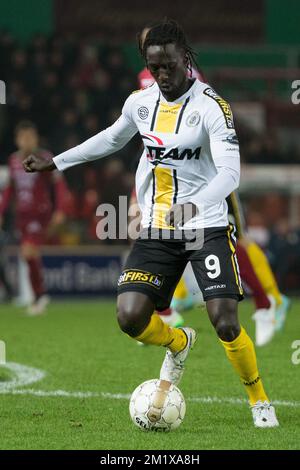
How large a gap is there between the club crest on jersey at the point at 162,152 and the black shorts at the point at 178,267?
15.6 inches

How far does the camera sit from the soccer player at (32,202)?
12.2 m

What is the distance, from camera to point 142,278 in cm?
556

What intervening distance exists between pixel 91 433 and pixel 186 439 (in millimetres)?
479

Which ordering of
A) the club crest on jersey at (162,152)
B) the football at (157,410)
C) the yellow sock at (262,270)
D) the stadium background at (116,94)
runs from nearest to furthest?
the football at (157,410), the club crest on jersey at (162,152), the yellow sock at (262,270), the stadium background at (116,94)

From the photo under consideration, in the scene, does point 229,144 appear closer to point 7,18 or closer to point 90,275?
point 90,275

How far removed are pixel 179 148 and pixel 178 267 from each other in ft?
2.09

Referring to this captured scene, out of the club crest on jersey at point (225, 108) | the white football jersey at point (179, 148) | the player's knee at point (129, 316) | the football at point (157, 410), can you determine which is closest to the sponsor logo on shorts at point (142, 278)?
the player's knee at point (129, 316)

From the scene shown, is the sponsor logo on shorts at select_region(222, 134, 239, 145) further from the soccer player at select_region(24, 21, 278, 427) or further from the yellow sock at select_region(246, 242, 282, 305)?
the yellow sock at select_region(246, 242, 282, 305)

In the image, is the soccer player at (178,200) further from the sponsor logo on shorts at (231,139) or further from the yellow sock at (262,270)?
the yellow sock at (262,270)

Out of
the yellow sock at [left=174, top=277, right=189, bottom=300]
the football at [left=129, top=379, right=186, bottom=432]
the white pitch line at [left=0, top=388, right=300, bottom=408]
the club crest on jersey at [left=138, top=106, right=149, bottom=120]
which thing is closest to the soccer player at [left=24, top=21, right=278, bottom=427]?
the club crest on jersey at [left=138, top=106, right=149, bottom=120]

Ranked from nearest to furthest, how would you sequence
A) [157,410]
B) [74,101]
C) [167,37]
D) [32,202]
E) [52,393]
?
[157,410]
[167,37]
[52,393]
[32,202]
[74,101]

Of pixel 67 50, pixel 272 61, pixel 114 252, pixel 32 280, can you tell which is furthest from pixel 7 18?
pixel 32 280

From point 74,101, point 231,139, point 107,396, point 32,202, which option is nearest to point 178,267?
point 231,139

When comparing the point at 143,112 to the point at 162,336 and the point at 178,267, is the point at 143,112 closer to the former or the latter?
the point at 178,267
